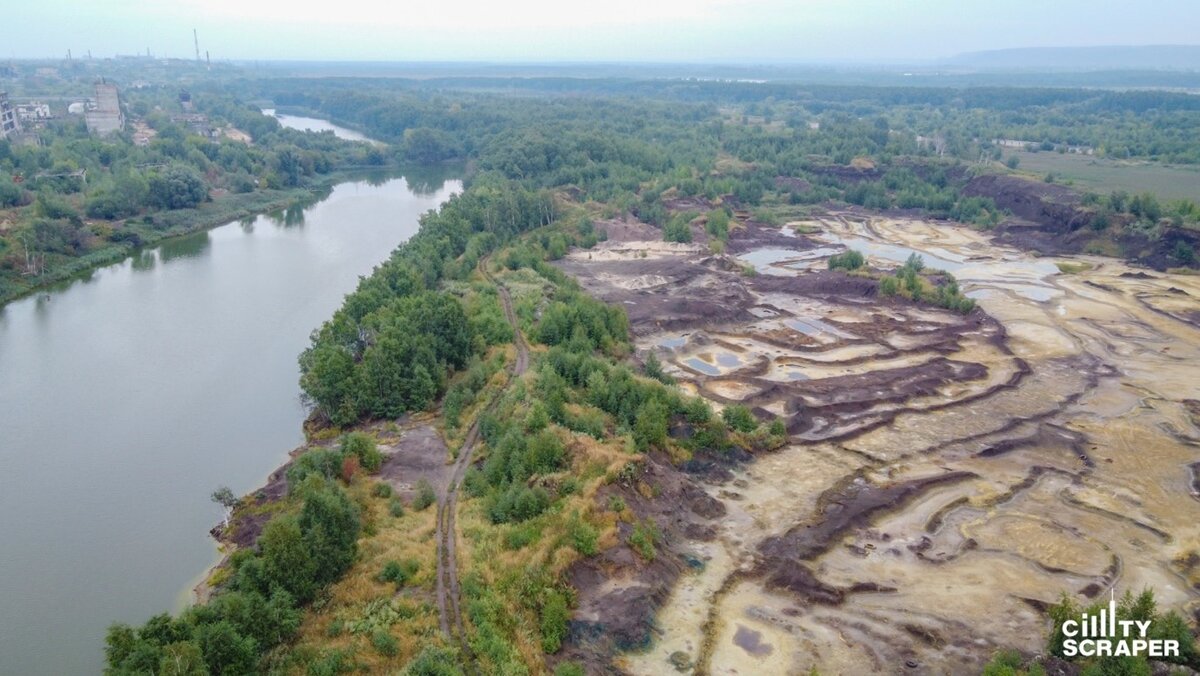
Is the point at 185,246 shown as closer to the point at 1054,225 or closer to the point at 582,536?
the point at 582,536

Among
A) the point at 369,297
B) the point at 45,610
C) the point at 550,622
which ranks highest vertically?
the point at 369,297

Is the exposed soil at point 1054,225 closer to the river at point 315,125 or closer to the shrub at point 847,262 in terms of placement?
the shrub at point 847,262

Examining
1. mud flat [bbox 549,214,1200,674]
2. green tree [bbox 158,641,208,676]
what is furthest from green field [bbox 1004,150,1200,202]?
green tree [bbox 158,641,208,676]

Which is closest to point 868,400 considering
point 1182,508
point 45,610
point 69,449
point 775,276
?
point 1182,508

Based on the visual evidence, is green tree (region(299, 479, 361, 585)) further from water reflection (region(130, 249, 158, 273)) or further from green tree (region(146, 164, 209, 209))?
green tree (region(146, 164, 209, 209))

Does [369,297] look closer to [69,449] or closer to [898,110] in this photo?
[69,449]
